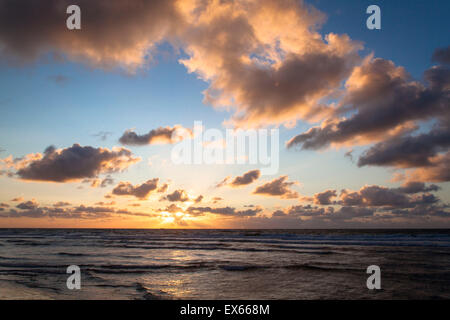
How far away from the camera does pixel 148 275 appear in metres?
15.1

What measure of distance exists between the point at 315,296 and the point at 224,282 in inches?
175

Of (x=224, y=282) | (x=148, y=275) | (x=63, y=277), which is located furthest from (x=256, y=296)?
(x=63, y=277)

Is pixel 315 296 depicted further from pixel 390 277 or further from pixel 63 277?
pixel 63 277

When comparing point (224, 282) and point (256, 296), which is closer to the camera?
point (256, 296)

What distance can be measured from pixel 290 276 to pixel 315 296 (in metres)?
4.27
